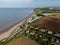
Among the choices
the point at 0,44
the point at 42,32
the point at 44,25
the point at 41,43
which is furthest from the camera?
the point at 44,25

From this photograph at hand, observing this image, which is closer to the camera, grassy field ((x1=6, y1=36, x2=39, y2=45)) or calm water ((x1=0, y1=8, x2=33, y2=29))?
grassy field ((x1=6, y1=36, x2=39, y2=45))

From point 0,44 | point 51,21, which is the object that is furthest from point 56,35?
point 0,44

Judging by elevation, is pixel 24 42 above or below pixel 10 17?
above

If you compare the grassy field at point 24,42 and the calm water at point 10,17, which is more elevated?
the grassy field at point 24,42

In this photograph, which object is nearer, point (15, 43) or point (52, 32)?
point (15, 43)

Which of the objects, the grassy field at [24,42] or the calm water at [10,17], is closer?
the grassy field at [24,42]

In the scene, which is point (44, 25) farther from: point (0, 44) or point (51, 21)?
point (0, 44)

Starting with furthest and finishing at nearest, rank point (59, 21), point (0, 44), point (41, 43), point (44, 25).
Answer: point (59, 21) < point (44, 25) < point (0, 44) < point (41, 43)

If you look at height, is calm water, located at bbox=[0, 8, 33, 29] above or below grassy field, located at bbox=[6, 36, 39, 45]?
below

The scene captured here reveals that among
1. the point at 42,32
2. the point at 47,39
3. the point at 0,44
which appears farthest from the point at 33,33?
the point at 0,44

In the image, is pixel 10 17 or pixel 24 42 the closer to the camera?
pixel 24 42
